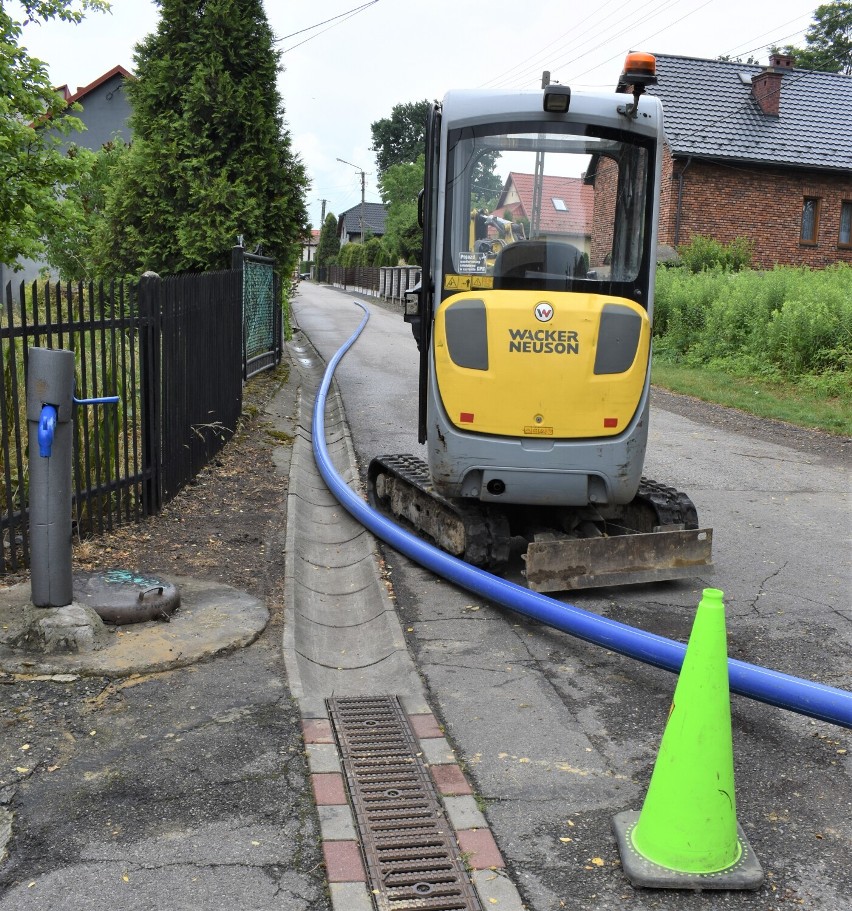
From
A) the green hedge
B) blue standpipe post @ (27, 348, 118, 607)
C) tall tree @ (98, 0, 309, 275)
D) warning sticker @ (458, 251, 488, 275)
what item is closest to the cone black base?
blue standpipe post @ (27, 348, 118, 607)

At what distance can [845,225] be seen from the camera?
3055cm

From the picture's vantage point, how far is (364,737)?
14.1 ft

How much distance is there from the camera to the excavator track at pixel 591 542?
5930 mm

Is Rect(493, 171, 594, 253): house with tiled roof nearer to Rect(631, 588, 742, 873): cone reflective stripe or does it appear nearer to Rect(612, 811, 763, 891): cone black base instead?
Rect(631, 588, 742, 873): cone reflective stripe

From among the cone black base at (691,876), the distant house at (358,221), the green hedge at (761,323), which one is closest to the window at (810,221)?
the green hedge at (761,323)

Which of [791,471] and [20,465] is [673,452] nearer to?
[791,471]

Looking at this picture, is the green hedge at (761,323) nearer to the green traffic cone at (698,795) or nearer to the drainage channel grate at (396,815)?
the drainage channel grate at (396,815)

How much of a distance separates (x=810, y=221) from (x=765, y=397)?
17.9m

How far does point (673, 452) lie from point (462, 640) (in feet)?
20.5

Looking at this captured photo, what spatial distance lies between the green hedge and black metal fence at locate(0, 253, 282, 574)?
9832mm

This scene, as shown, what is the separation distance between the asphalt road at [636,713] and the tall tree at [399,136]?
9970cm

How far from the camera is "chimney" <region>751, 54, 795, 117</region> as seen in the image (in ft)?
97.4

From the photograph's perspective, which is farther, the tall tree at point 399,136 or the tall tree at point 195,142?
the tall tree at point 399,136

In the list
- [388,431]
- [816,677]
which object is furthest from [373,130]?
[816,677]
